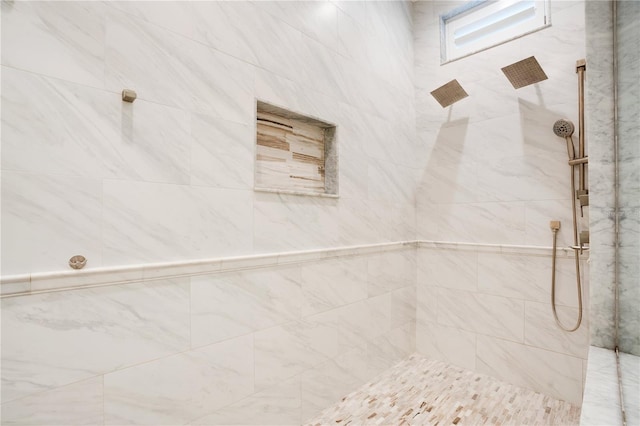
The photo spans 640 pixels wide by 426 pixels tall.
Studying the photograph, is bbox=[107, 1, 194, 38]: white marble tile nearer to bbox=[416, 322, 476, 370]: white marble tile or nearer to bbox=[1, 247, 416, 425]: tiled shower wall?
bbox=[1, 247, 416, 425]: tiled shower wall

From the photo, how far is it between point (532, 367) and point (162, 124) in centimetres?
259

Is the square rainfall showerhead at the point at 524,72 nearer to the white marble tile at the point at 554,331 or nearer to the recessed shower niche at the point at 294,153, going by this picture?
the recessed shower niche at the point at 294,153

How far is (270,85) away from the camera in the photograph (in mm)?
1739

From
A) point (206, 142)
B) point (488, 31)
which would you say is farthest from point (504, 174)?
point (206, 142)

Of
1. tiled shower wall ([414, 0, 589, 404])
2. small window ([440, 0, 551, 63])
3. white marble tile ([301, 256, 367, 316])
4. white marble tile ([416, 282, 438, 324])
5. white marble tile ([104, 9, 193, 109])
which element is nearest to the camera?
white marble tile ([104, 9, 193, 109])

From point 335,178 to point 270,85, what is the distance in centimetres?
67

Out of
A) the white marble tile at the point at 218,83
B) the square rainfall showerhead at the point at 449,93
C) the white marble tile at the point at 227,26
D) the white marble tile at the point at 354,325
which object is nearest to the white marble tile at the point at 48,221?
the white marble tile at the point at 218,83

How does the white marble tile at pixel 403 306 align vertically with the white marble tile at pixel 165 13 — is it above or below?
below

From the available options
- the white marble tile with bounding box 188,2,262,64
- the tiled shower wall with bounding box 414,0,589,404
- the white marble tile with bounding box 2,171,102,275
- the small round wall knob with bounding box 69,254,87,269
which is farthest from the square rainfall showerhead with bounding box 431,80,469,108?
the small round wall knob with bounding box 69,254,87,269

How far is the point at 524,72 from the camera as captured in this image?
2068mm

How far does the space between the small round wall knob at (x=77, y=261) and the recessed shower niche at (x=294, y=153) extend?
2.55 ft

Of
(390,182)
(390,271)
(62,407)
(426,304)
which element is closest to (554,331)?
(426,304)

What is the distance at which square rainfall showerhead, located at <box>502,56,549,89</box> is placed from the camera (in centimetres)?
201

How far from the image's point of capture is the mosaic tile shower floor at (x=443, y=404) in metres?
1.87
